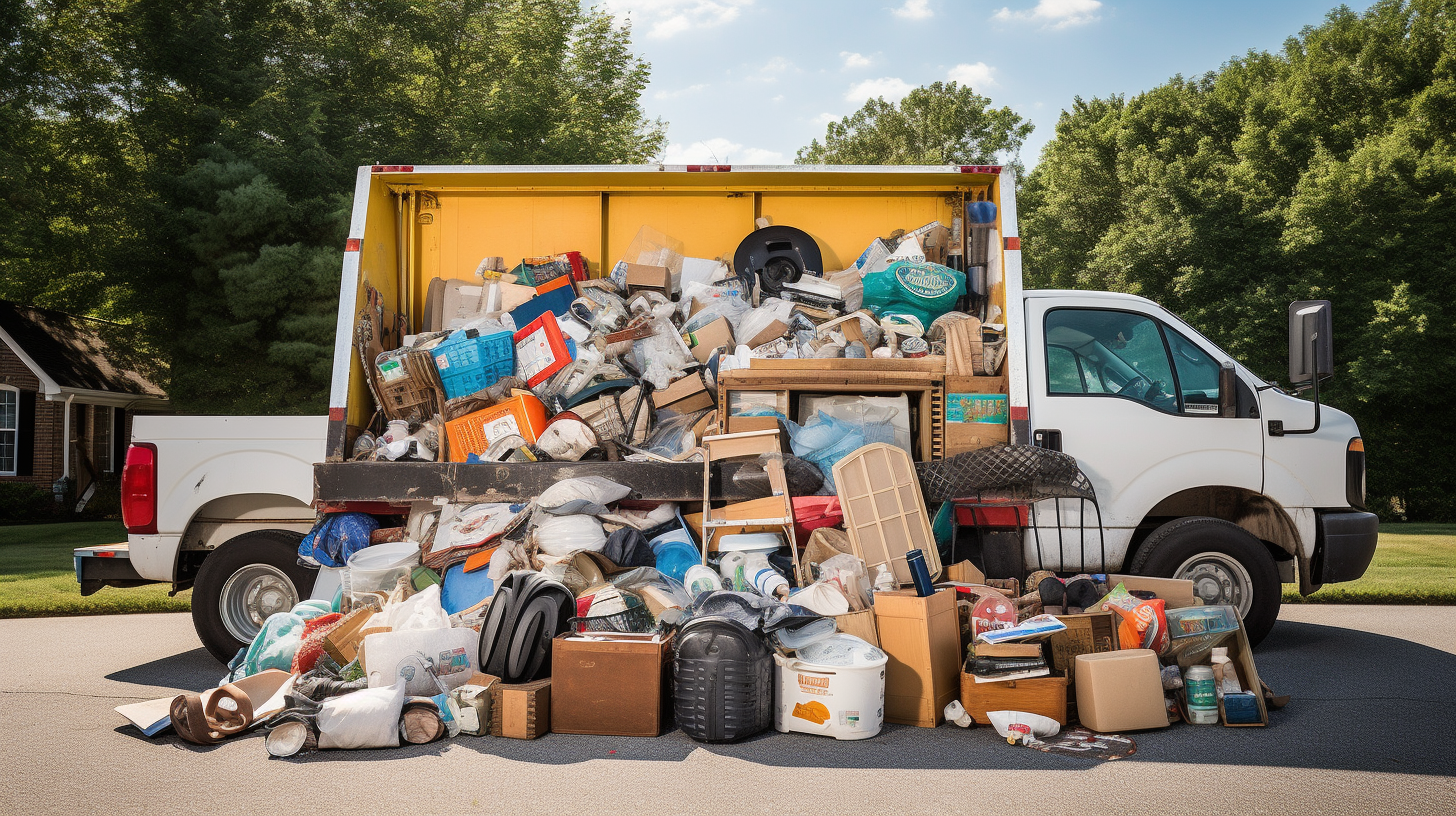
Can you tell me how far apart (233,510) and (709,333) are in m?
3.12

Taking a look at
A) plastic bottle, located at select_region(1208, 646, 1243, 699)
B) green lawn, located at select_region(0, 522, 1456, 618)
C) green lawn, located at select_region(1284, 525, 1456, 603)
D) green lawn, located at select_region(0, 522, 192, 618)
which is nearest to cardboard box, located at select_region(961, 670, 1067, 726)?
plastic bottle, located at select_region(1208, 646, 1243, 699)

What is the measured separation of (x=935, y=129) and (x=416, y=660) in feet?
99.7

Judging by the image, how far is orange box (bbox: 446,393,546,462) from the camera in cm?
517

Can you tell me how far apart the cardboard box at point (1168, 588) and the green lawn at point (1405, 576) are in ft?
13.7

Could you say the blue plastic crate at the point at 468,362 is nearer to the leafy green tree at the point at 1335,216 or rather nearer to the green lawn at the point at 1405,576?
the green lawn at the point at 1405,576

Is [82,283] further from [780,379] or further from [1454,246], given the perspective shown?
[1454,246]

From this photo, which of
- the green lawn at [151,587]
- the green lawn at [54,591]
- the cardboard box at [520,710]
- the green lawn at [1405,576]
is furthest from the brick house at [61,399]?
the green lawn at [1405,576]

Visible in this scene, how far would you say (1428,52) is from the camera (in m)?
20.0

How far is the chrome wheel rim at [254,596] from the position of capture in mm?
5320

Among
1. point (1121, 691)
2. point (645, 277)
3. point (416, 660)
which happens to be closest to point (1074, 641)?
point (1121, 691)

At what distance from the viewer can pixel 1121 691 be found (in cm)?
397

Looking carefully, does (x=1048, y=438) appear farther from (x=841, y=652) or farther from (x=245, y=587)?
(x=245, y=587)

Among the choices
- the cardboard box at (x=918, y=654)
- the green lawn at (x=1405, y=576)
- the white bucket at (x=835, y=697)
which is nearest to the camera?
the white bucket at (x=835, y=697)

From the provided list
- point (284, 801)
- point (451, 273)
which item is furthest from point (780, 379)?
point (284, 801)
